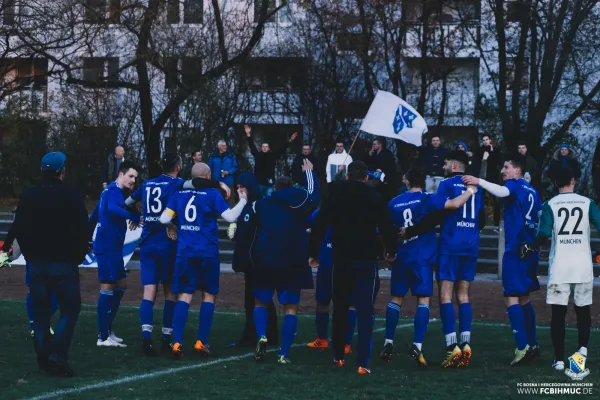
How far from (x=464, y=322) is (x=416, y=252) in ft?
2.90

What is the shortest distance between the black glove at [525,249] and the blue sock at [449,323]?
915mm

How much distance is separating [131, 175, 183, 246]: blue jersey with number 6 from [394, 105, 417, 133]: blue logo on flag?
3.77 m

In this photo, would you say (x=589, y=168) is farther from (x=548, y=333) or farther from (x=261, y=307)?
(x=261, y=307)

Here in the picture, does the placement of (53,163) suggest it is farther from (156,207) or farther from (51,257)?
(156,207)

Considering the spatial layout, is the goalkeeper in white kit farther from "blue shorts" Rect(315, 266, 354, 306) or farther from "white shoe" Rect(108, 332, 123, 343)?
"white shoe" Rect(108, 332, 123, 343)

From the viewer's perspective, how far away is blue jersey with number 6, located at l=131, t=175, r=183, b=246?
12125 millimetres

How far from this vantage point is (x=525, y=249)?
11.4 meters

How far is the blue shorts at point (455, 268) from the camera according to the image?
38.0ft

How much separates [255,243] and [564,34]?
826 inches

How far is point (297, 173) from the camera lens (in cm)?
2392

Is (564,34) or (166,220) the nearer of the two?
(166,220)

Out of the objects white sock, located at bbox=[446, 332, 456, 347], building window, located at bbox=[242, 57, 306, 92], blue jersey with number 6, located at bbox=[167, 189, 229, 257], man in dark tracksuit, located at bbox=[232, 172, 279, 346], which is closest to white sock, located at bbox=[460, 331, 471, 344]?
white sock, located at bbox=[446, 332, 456, 347]

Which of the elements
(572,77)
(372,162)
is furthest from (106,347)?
(572,77)

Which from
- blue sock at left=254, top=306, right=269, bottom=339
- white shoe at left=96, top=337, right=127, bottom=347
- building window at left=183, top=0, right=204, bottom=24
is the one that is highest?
building window at left=183, top=0, right=204, bottom=24
